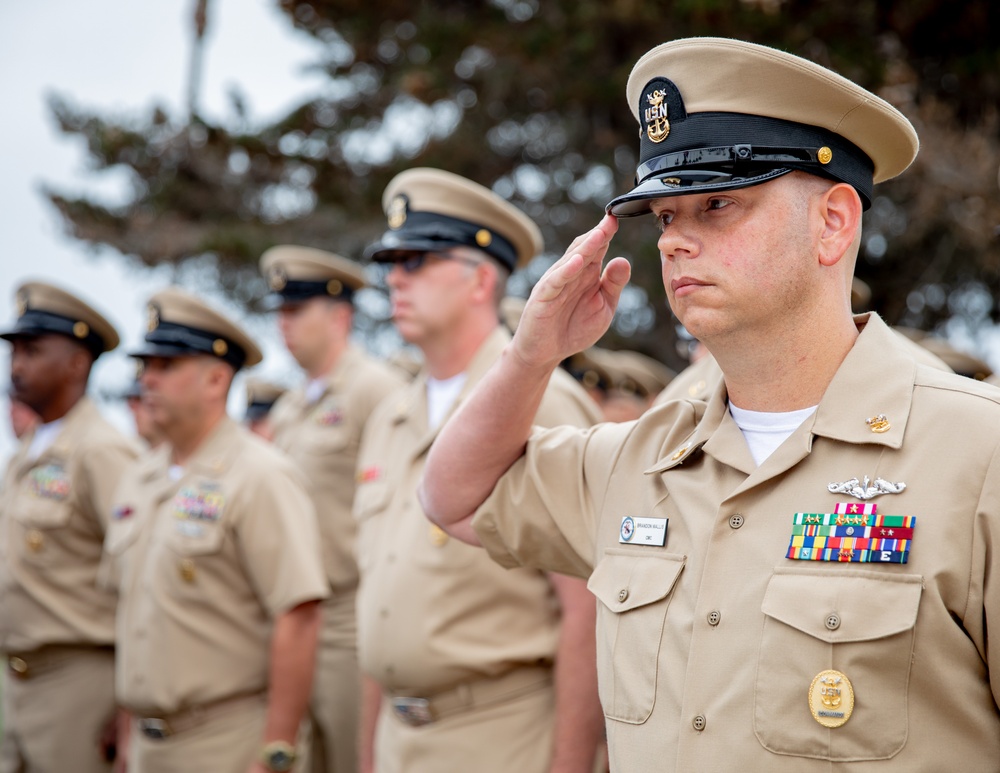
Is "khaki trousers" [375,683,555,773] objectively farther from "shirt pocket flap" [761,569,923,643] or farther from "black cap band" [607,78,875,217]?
"black cap band" [607,78,875,217]

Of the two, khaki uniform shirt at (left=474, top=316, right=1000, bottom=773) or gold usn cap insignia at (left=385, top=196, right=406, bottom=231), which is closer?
khaki uniform shirt at (left=474, top=316, right=1000, bottom=773)

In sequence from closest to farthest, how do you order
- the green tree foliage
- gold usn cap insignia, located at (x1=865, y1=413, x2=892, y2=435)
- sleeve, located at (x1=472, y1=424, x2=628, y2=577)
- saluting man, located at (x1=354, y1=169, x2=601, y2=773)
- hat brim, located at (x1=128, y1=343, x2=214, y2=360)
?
gold usn cap insignia, located at (x1=865, y1=413, x2=892, y2=435), sleeve, located at (x1=472, y1=424, x2=628, y2=577), saluting man, located at (x1=354, y1=169, x2=601, y2=773), hat brim, located at (x1=128, y1=343, x2=214, y2=360), the green tree foliage

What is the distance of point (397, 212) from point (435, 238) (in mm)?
276

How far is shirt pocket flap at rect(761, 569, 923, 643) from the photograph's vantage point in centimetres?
179

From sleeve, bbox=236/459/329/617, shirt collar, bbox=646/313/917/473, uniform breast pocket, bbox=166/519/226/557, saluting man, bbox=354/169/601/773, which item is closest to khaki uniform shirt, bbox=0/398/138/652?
uniform breast pocket, bbox=166/519/226/557

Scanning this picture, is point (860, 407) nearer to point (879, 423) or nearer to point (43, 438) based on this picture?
point (879, 423)

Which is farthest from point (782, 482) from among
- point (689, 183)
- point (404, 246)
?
point (404, 246)

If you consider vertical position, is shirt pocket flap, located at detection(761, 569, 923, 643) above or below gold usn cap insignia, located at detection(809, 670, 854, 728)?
above

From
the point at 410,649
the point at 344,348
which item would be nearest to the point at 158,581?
the point at 410,649

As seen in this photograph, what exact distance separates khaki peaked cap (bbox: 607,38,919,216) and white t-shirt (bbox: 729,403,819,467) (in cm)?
42

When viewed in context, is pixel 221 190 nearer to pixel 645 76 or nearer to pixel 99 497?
pixel 99 497

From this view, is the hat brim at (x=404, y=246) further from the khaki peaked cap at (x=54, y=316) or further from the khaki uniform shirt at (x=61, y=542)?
the khaki peaked cap at (x=54, y=316)

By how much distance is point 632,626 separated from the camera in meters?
2.13

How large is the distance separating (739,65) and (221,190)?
997 cm
